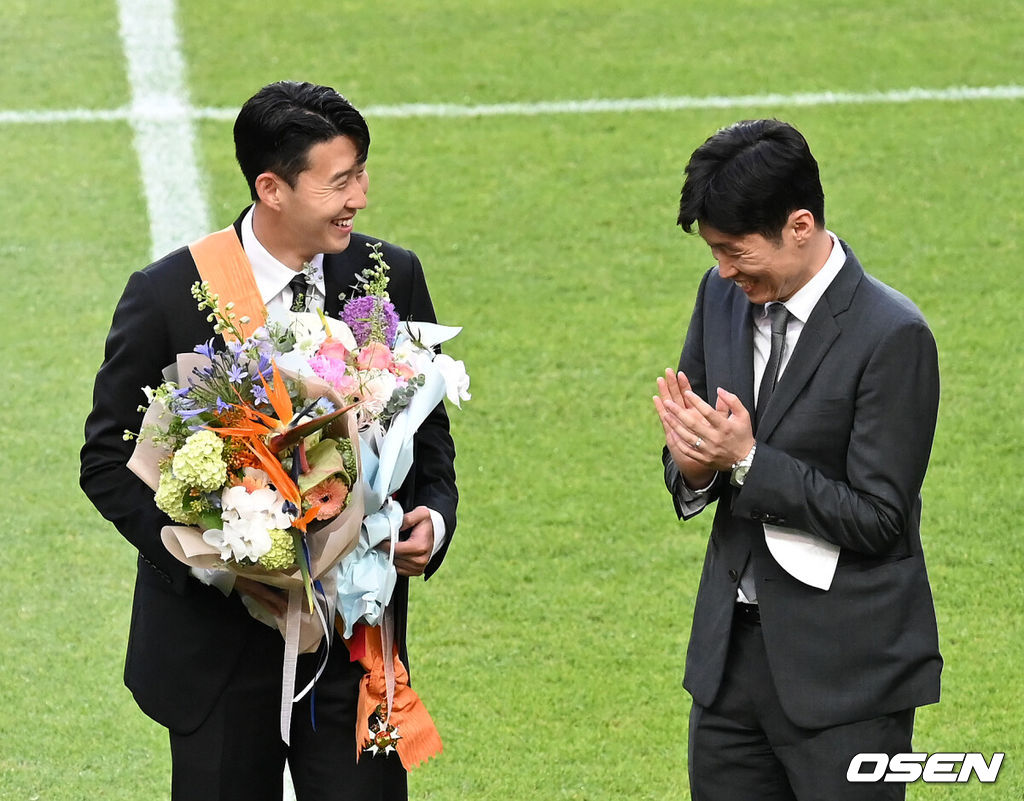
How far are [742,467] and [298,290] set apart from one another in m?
1.06

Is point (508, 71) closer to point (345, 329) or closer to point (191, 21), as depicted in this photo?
point (191, 21)

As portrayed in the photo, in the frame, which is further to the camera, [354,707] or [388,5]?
[388,5]

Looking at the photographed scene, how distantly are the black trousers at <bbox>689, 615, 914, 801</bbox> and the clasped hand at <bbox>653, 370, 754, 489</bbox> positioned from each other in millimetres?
403

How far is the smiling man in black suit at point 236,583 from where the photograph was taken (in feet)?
11.4

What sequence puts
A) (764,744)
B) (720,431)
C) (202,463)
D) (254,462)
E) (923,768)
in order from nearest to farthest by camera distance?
(202,463)
(254,462)
(720,431)
(764,744)
(923,768)

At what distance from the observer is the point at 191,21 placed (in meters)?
10.7

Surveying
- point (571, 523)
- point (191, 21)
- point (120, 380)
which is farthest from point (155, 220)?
point (120, 380)

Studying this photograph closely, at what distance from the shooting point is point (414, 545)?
11.4 ft

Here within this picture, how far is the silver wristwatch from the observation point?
3307 millimetres

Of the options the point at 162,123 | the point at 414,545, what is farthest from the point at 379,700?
the point at 162,123

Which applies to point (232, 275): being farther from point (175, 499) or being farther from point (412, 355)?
point (175, 499)

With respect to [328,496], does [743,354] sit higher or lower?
higher

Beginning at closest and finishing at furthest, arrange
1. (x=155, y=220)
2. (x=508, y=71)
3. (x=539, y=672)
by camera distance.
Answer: (x=539, y=672) < (x=155, y=220) < (x=508, y=71)

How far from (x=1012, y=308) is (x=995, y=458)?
131 centimetres
